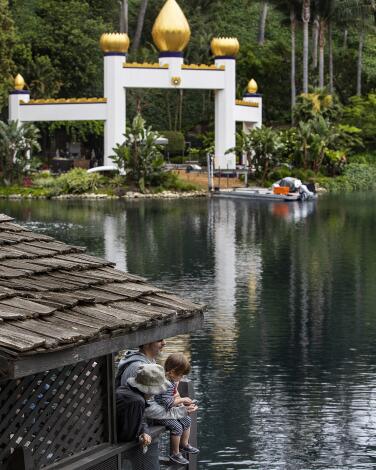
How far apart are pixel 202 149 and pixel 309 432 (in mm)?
60113

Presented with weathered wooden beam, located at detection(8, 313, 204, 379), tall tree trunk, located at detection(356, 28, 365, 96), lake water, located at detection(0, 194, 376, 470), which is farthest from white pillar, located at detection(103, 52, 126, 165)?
weathered wooden beam, located at detection(8, 313, 204, 379)

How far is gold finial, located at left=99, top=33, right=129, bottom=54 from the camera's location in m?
63.5

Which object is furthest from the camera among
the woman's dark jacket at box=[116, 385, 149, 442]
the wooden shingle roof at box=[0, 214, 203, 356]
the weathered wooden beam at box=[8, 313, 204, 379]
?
the woman's dark jacket at box=[116, 385, 149, 442]

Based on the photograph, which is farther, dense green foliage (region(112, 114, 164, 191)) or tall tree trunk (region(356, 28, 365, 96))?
tall tree trunk (region(356, 28, 365, 96))

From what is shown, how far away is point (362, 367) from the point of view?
18281mm

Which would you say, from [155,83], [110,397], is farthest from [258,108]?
[110,397]

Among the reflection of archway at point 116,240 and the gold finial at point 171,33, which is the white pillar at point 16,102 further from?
the reflection of archway at point 116,240

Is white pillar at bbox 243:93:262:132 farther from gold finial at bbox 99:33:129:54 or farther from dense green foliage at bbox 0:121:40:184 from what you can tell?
dense green foliage at bbox 0:121:40:184

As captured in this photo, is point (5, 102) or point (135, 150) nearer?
point (135, 150)

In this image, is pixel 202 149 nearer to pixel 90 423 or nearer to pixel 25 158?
pixel 25 158

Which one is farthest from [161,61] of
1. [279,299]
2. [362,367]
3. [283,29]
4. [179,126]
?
[362,367]

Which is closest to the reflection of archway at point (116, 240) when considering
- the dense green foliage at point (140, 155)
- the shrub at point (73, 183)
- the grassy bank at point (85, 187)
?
the dense green foliage at point (140, 155)

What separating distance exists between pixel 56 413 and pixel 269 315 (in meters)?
15.3

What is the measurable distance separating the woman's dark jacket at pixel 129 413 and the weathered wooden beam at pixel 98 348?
52 cm
